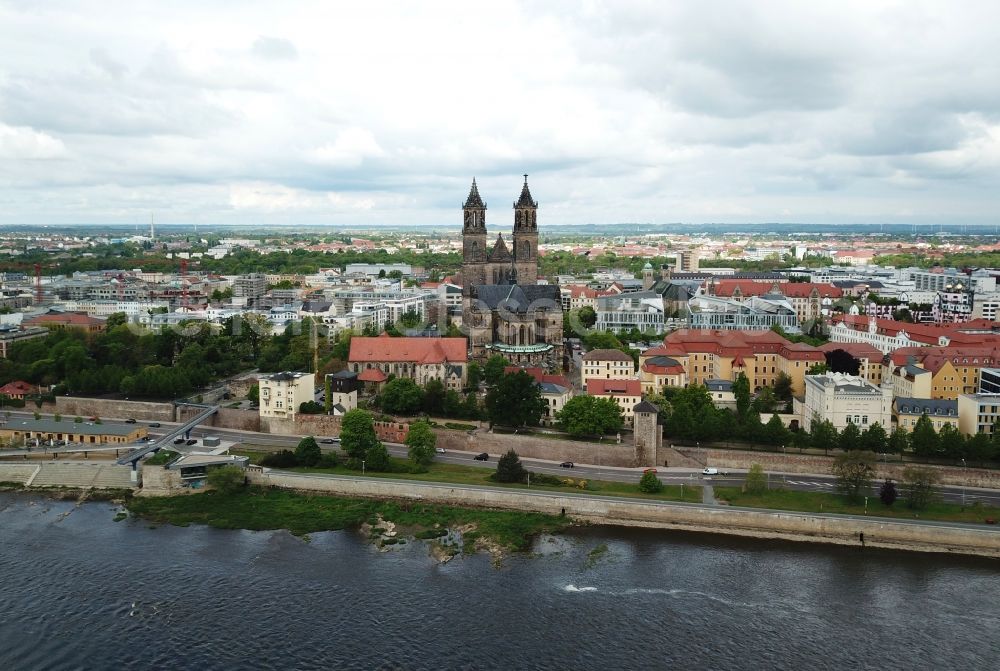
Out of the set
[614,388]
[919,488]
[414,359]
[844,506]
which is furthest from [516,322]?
[919,488]

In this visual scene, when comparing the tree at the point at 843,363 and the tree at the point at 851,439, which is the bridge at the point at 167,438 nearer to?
the tree at the point at 851,439

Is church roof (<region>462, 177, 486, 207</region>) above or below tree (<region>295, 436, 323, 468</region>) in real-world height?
above

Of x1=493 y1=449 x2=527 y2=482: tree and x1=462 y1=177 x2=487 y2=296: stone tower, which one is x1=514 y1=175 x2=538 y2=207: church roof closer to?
x1=462 y1=177 x2=487 y2=296: stone tower

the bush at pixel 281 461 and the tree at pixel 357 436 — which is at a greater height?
the tree at pixel 357 436

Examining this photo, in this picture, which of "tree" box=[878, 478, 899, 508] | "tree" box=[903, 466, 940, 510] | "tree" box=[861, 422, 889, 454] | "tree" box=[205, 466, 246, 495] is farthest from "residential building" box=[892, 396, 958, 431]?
"tree" box=[205, 466, 246, 495]

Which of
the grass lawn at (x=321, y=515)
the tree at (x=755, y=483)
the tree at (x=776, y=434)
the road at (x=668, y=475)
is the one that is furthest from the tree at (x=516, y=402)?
the tree at (x=755, y=483)

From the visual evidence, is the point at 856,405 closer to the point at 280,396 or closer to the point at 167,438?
the point at 280,396

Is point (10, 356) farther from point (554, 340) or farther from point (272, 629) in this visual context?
point (272, 629)
